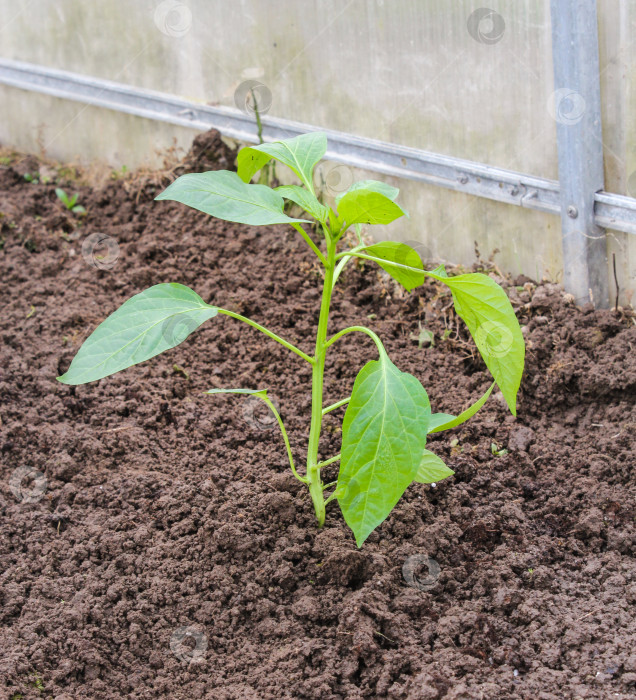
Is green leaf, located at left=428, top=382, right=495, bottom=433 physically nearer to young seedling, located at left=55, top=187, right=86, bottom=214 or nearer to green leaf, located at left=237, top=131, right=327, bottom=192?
green leaf, located at left=237, top=131, right=327, bottom=192

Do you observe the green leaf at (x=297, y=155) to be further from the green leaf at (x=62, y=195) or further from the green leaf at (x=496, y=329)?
the green leaf at (x=62, y=195)

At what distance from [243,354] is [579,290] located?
1.29 metres

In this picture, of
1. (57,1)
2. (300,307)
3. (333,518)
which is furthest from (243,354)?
(57,1)

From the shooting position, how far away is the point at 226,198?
184 cm

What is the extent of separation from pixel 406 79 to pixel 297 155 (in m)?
1.33

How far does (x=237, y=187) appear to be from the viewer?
6.23 feet

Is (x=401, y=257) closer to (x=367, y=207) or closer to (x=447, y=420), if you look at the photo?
(x=367, y=207)

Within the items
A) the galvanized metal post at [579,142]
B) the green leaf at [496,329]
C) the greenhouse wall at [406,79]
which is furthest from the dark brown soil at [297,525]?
the green leaf at [496,329]

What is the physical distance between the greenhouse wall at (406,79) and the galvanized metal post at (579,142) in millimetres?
51

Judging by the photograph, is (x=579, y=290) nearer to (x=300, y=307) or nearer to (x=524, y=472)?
(x=524, y=472)

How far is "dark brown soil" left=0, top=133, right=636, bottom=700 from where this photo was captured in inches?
74.5

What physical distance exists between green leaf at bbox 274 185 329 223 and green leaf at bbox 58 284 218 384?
0.34 metres

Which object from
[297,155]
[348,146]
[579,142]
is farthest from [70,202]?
[579,142]

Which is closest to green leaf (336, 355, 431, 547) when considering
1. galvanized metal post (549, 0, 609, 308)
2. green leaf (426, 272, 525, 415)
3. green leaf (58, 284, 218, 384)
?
green leaf (426, 272, 525, 415)
